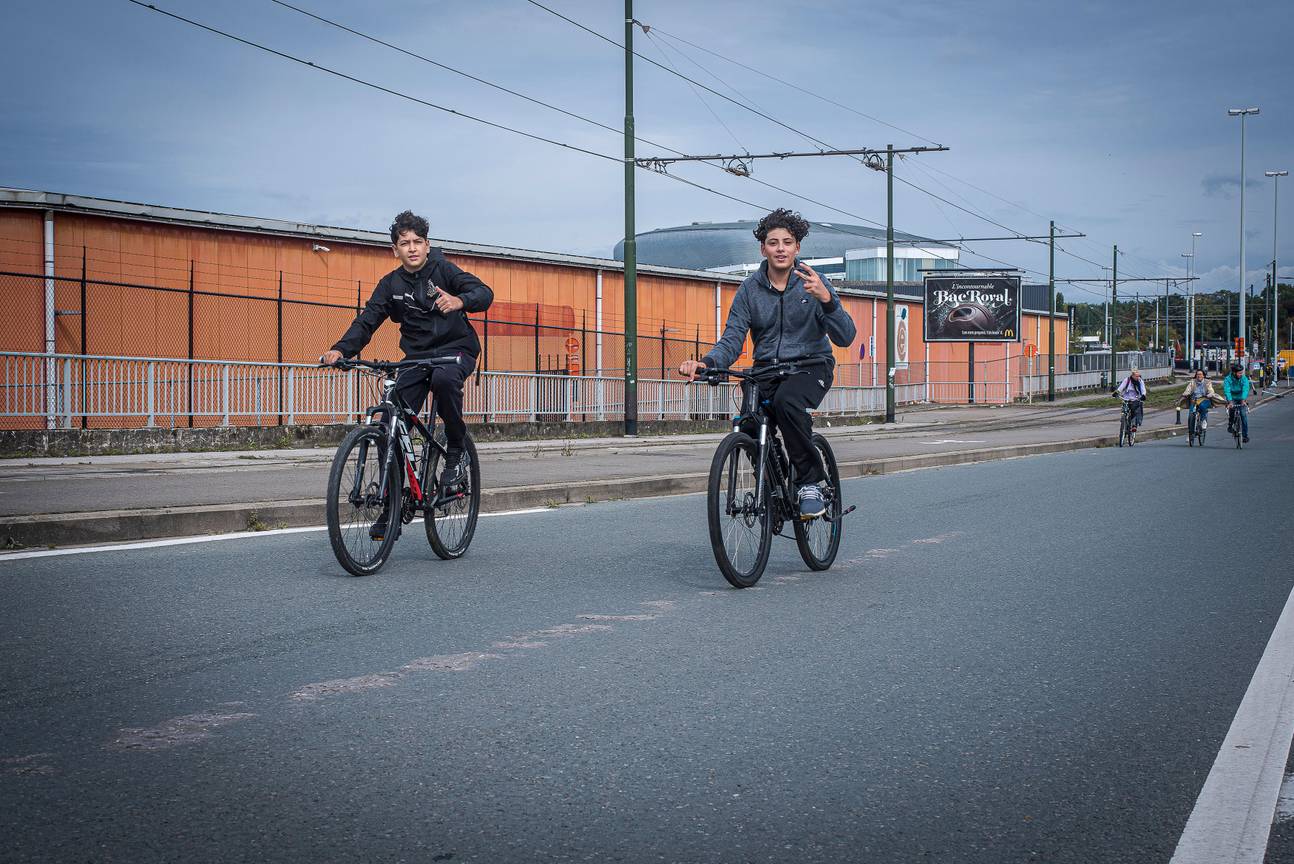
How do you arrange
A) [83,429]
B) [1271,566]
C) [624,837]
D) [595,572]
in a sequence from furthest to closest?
[83,429] → [1271,566] → [595,572] → [624,837]

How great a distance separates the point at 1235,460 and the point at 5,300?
19.4 meters

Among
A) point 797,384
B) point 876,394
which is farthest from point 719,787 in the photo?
point 876,394

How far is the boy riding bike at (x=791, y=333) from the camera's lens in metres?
6.61

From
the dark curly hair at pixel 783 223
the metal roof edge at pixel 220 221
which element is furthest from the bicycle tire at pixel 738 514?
the metal roof edge at pixel 220 221

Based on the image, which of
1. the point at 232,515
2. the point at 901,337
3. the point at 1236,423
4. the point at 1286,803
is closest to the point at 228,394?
the point at 232,515

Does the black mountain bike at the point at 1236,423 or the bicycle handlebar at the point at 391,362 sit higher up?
the bicycle handlebar at the point at 391,362

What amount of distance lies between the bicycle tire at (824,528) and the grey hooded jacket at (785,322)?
525 millimetres

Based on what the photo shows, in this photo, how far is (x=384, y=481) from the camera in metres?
6.71

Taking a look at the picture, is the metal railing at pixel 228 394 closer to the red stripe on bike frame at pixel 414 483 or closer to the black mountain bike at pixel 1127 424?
the red stripe on bike frame at pixel 414 483

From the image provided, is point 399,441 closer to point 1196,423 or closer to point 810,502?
point 810,502

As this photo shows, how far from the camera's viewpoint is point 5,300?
21.0 meters

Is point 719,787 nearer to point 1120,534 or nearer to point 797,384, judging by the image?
point 797,384

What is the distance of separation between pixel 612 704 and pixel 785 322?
9.80ft

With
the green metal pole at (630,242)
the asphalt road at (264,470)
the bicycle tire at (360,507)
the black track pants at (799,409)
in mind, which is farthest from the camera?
the green metal pole at (630,242)
